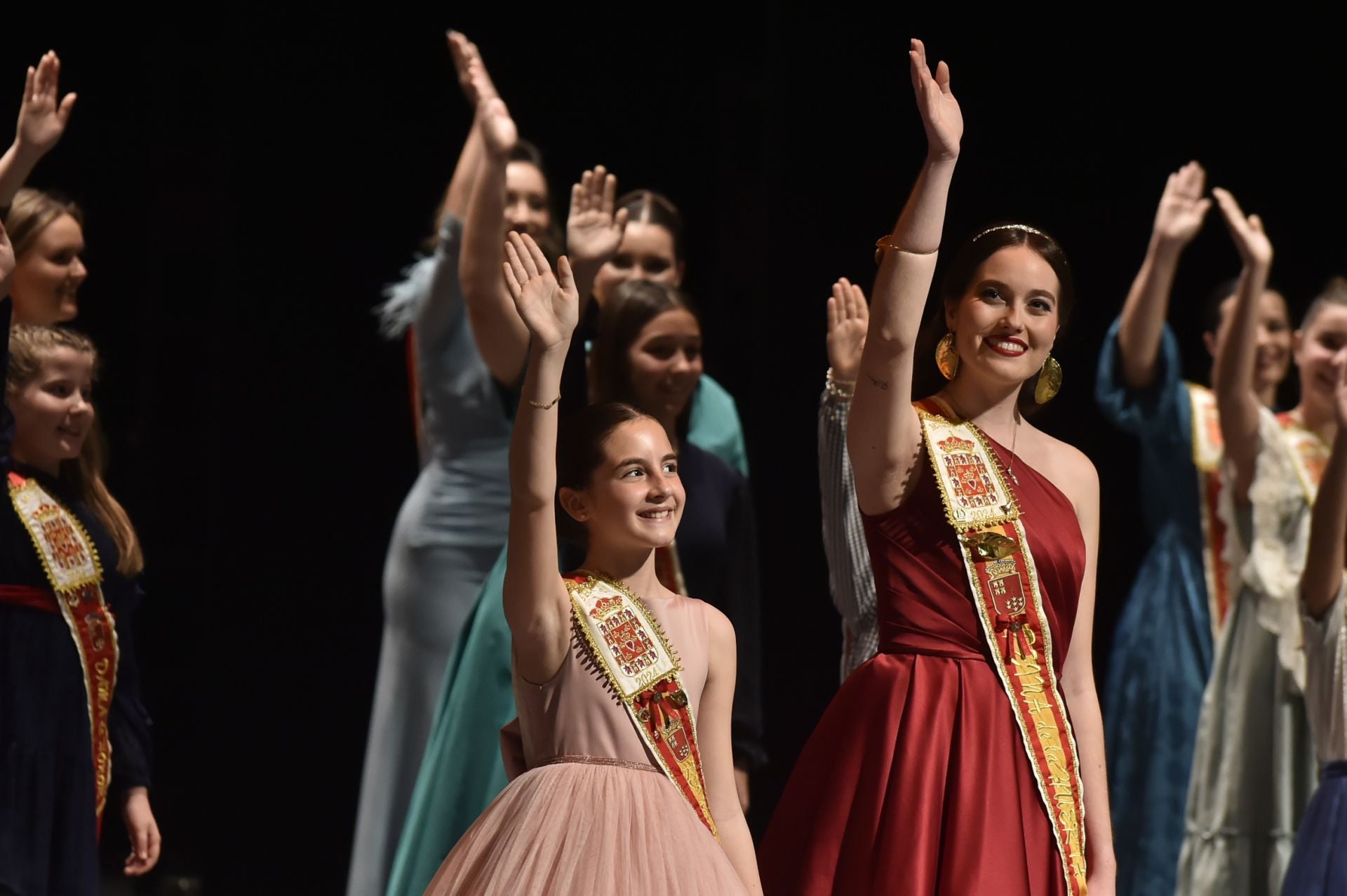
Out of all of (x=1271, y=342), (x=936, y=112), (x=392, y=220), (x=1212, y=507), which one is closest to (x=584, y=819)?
(x=936, y=112)

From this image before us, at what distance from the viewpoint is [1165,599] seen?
4512 millimetres

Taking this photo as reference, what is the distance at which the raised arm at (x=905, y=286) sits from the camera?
2445mm

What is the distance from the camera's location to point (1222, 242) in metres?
5.35

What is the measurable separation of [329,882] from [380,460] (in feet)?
3.78

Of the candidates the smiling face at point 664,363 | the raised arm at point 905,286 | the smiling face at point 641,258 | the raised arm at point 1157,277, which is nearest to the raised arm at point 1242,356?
the raised arm at point 1157,277

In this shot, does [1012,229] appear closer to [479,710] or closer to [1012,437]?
[1012,437]

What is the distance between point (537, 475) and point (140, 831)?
138cm

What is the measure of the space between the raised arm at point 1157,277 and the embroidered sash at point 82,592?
2191 mm

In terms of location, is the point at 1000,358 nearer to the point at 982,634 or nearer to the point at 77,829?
the point at 982,634

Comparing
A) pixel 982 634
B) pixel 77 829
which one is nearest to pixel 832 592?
pixel 982 634

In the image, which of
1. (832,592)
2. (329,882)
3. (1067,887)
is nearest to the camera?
(1067,887)

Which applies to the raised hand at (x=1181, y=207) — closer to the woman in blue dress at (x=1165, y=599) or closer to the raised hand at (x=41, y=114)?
the woman in blue dress at (x=1165, y=599)

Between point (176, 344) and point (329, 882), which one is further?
point (329, 882)

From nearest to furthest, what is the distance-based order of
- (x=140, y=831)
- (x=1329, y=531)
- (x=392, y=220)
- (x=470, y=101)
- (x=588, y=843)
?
(x=588, y=843) → (x=140, y=831) → (x=1329, y=531) → (x=470, y=101) → (x=392, y=220)
